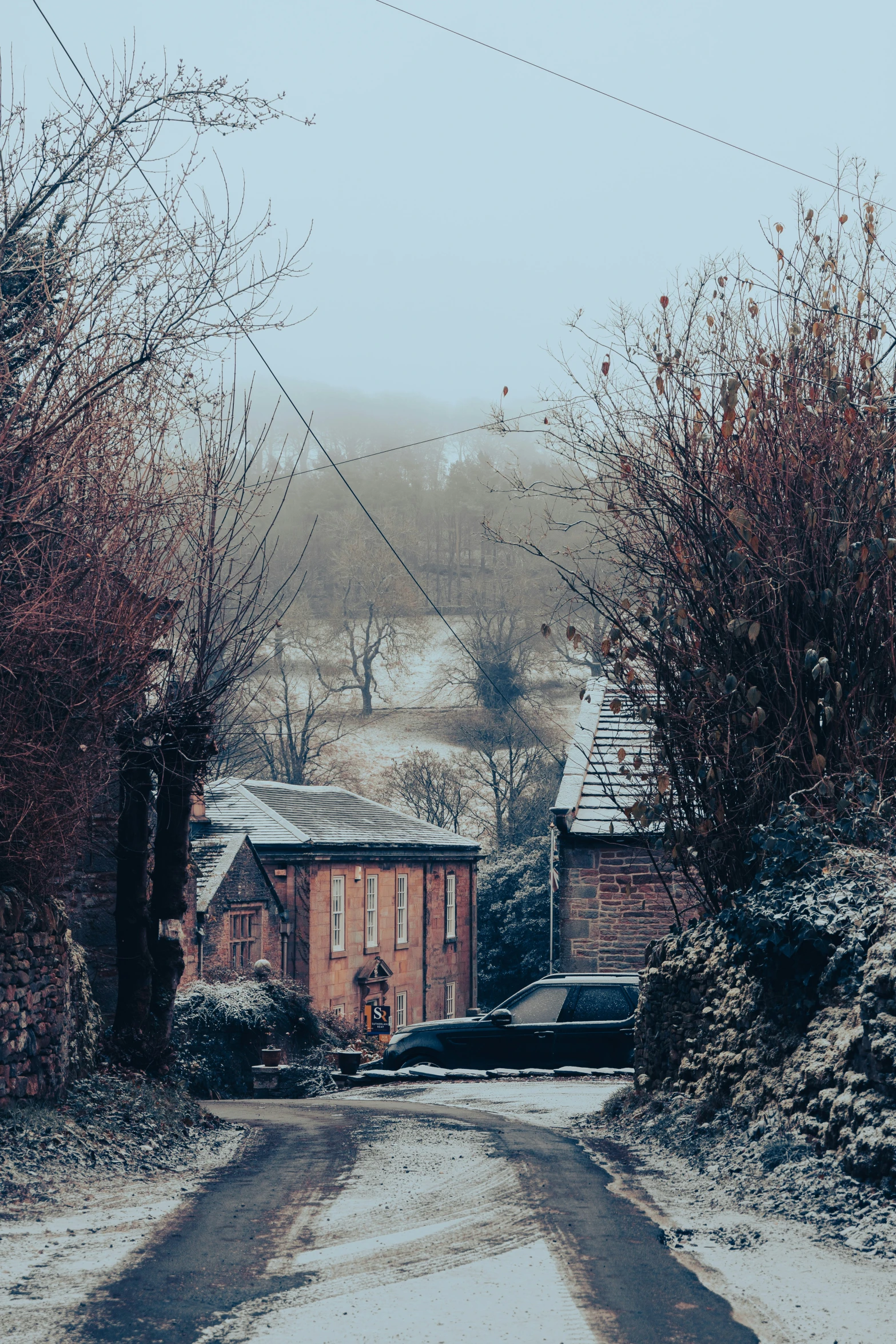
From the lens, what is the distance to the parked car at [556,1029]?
1628cm

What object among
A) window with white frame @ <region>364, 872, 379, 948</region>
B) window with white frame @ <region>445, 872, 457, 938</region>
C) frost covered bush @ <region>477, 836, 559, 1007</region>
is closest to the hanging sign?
window with white frame @ <region>364, 872, 379, 948</region>

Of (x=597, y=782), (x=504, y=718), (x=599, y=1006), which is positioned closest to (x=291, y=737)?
(x=504, y=718)

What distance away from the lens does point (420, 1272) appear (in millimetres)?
5371

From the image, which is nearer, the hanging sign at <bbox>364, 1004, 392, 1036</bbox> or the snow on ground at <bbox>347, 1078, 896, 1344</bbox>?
the snow on ground at <bbox>347, 1078, 896, 1344</bbox>

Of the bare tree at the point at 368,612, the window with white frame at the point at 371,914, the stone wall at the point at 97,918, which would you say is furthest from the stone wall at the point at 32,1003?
the bare tree at the point at 368,612

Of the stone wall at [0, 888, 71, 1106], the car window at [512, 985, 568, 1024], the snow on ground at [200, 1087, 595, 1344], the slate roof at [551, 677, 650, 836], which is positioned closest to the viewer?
the snow on ground at [200, 1087, 595, 1344]

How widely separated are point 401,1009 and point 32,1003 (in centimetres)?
2762

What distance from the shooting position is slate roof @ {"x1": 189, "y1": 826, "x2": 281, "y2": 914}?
26797 mm

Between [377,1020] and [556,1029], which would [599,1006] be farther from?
[377,1020]

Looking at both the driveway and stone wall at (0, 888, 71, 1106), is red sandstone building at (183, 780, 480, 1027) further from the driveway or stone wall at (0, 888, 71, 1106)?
the driveway

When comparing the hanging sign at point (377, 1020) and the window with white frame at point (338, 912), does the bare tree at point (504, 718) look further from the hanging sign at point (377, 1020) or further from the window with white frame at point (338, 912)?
the window with white frame at point (338, 912)

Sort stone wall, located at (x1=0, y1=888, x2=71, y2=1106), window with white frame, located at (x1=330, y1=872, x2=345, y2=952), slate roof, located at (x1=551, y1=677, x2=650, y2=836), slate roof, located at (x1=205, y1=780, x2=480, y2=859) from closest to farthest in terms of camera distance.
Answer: stone wall, located at (x1=0, y1=888, x2=71, y2=1106) < slate roof, located at (x1=551, y1=677, x2=650, y2=836) < slate roof, located at (x1=205, y1=780, x2=480, y2=859) < window with white frame, located at (x1=330, y1=872, x2=345, y2=952)

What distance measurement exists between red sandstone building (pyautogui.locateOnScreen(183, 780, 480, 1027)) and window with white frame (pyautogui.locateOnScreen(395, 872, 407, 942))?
42 mm

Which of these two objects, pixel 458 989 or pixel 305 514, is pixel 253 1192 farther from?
pixel 305 514
